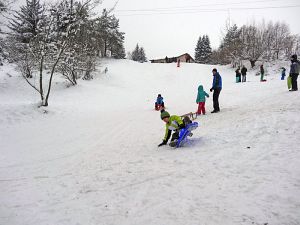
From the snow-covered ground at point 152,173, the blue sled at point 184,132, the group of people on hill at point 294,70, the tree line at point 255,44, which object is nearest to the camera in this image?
the snow-covered ground at point 152,173

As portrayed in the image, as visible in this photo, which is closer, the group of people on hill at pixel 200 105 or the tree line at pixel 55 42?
the group of people on hill at pixel 200 105

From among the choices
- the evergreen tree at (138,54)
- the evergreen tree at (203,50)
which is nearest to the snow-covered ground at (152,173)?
the evergreen tree at (203,50)

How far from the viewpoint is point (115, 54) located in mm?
60281

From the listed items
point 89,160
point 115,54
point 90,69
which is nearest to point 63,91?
point 90,69

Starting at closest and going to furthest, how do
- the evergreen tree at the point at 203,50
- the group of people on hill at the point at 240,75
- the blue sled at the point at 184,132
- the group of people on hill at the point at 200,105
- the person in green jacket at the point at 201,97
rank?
the blue sled at the point at 184,132 < the group of people on hill at the point at 200,105 < the person in green jacket at the point at 201,97 < the group of people on hill at the point at 240,75 < the evergreen tree at the point at 203,50

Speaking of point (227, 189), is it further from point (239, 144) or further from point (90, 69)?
point (90, 69)

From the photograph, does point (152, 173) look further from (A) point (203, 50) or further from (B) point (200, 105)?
(A) point (203, 50)

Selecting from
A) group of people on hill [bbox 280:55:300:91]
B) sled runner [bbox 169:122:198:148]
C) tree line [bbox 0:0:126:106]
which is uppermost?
tree line [bbox 0:0:126:106]

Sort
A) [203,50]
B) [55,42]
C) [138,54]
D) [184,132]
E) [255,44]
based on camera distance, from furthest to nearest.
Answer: [138,54]
[203,50]
[255,44]
[55,42]
[184,132]

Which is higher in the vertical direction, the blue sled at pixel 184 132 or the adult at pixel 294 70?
the adult at pixel 294 70

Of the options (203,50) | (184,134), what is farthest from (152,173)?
(203,50)

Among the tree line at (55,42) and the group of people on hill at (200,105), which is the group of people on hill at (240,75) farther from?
the tree line at (55,42)

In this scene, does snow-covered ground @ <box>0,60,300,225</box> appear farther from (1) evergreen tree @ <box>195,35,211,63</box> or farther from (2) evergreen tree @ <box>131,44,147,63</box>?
(2) evergreen tree @ <box>131,44,147,63</box>

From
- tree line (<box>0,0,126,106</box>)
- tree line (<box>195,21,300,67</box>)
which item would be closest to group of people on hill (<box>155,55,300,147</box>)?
tree line (<box>0,0,126,106</box>)
